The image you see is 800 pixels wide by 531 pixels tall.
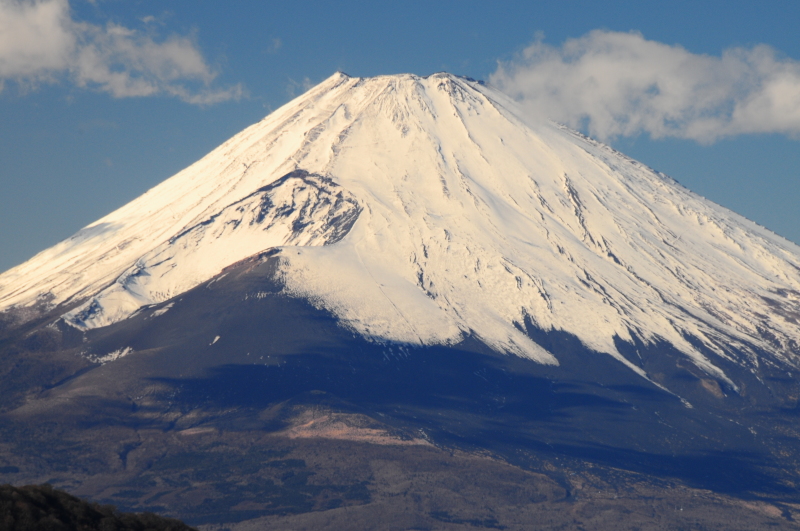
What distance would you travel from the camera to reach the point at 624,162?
7023 inches

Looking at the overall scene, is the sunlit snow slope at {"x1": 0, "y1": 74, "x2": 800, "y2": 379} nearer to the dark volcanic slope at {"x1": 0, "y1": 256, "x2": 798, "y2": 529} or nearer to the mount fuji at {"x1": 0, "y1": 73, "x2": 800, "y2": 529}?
the mount fuji at {"x1": 0, "y1": 73, "x2": 800, "y2": 529}

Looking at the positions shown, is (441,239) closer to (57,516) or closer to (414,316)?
(414,316)

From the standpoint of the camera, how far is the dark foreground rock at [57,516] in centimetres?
3369

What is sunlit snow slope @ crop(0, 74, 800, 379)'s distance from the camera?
122 meters

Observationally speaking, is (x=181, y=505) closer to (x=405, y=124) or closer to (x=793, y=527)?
(x=793, y=527)

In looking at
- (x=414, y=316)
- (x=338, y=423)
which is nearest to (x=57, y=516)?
(x=338, y=423)

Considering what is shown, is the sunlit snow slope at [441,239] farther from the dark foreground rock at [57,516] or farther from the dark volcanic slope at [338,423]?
the dark foreground rock at [57,516]

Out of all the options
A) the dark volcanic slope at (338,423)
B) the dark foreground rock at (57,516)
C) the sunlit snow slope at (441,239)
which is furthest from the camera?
the sunlit snow slope at (441,239)

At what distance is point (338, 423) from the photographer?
326 feet

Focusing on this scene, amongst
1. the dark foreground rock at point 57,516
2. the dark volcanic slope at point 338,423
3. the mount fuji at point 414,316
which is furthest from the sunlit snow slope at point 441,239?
the dark foreground rock at point 57,516

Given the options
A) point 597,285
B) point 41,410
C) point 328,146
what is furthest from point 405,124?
point 41,410

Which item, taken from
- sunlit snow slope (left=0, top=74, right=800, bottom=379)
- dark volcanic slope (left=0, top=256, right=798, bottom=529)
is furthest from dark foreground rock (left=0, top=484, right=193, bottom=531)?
sunlit snow slope (left=0, top=74, right=800, bottom=379)

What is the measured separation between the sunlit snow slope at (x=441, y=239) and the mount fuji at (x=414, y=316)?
37 cm

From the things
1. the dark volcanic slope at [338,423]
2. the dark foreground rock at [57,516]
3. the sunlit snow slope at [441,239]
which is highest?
the sunlit snow slope at [441,239]
